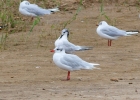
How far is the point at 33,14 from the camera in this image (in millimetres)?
18297

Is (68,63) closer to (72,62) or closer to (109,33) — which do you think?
(72,62)

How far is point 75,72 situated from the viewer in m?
11.9

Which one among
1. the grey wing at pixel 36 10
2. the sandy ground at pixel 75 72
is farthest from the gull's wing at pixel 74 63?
the grey wing at pixel 36 10

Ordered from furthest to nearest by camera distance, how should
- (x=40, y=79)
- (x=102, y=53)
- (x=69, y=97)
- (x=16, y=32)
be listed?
(x=16, y=32)
(x=102, y=53)
(x=40, y=79)
(x=69, y=97)

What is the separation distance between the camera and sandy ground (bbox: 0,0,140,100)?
385 inches

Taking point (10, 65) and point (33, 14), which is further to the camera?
point (33, 14)

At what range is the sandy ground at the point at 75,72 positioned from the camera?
979 cm

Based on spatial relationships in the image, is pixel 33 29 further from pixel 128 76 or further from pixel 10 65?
pixel 128 76

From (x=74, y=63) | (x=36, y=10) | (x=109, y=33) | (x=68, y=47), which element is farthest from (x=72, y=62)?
(x=36, y=10)

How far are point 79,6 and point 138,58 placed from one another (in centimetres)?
739

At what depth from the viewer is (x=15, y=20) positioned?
1783 cm

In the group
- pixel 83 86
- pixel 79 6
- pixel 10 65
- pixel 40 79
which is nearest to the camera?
pixel 83 86

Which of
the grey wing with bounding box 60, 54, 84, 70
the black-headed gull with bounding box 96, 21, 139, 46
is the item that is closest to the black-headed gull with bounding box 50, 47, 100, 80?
the grey wing with bounding box 60, 54, 84, 70

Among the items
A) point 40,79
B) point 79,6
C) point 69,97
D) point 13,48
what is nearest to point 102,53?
point 13,48
